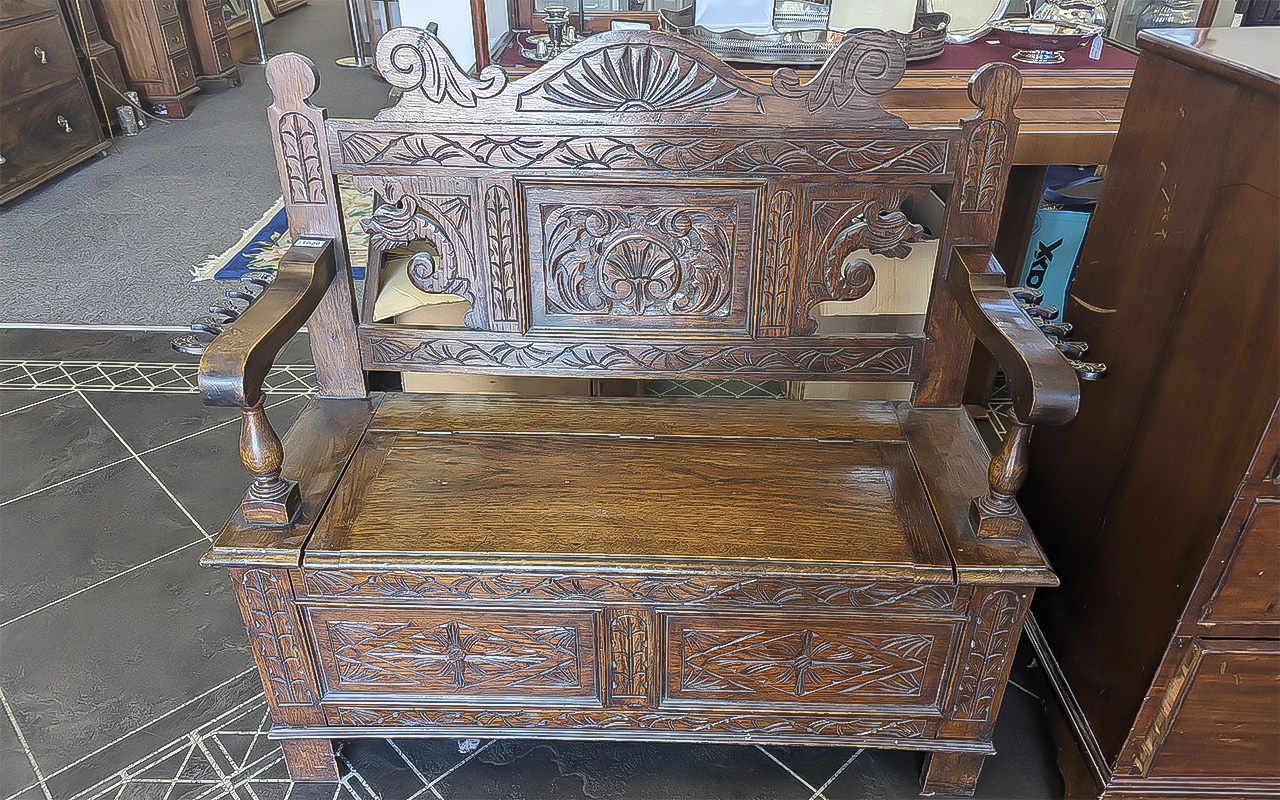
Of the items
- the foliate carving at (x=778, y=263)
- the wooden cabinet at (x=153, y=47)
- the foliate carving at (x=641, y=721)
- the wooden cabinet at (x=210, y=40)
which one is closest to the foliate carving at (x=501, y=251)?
the foliate carving at (x=778, y=263)

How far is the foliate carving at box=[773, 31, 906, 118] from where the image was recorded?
1.29 metres

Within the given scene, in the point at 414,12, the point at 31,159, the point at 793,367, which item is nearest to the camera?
the point at 793,367

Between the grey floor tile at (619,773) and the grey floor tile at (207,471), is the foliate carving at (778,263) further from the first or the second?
the grey floor tile at (207,471)

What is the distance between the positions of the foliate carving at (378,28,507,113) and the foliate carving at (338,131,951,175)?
0.18 feet

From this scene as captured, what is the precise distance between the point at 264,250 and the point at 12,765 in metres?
2.45

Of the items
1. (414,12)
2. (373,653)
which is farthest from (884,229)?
(414,12)

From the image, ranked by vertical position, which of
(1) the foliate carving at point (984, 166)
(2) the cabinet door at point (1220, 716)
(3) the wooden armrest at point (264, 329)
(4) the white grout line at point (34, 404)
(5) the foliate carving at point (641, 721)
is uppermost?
(1) the foliate carving at point (984, 166)

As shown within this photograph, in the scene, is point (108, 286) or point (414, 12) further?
point (108, 286)

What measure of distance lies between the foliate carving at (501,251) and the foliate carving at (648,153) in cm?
6

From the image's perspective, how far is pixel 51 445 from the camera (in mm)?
2377

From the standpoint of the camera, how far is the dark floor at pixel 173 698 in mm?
1513

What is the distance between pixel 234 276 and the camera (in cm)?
335

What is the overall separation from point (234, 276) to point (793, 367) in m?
2.64

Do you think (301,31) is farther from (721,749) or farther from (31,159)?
(721,749)
